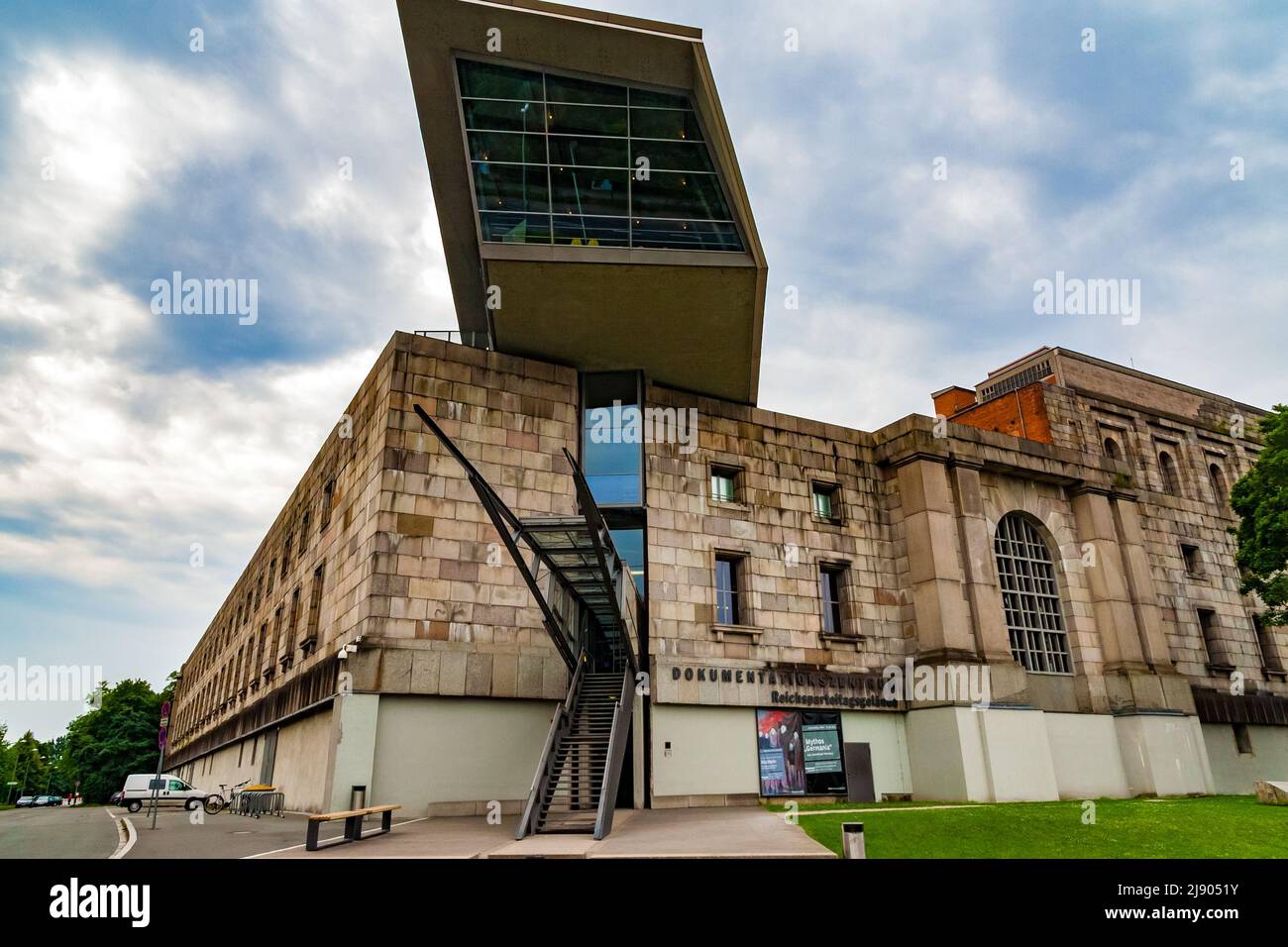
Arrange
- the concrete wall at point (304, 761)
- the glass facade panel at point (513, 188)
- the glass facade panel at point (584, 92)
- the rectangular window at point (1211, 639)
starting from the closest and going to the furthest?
the concrete wall at point (304, 761), the glass facade panel at point (584, 92), the glass facade panel at point (513, 188), the rectangular window at point (1211, 639)

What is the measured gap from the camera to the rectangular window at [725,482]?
27234mm

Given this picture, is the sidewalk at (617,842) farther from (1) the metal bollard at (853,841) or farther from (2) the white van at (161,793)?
(2) the white van at (161,793)

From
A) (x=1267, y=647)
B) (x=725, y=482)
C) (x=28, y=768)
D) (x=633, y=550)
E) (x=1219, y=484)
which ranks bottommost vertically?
(x=28, y=768)

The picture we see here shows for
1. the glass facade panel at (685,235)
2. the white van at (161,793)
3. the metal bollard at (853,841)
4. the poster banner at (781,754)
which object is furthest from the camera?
the white van at (161,793)

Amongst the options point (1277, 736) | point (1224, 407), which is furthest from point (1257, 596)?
point (1224, 407)

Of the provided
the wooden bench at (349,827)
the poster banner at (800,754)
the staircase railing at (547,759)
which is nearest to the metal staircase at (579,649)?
the staircase railing at (547,759)

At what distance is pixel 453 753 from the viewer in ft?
67.3

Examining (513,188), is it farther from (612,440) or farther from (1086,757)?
(1086,757)

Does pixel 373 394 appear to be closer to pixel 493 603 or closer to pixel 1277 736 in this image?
pixel 493 603
